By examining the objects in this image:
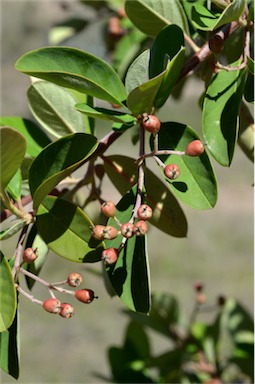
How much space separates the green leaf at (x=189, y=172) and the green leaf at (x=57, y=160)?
0.10 meters

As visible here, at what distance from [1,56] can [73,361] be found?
10.7 ft

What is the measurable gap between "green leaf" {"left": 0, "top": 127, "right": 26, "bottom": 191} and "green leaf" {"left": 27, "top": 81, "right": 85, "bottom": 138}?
0.25 metres

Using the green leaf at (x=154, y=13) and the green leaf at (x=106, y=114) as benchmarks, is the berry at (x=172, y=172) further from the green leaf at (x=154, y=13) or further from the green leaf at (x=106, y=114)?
the green leaf at (x=154, y=13)

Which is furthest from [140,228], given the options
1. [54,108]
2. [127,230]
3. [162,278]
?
[162,278]

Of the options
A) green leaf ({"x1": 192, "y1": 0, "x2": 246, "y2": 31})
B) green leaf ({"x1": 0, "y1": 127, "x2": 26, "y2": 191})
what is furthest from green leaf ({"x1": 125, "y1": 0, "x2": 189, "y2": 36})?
green leaf ({"x1": 0, "y1": 127, "x2": 26, "y2": 191})

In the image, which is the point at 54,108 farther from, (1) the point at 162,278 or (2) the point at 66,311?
(1) the point at 162,278

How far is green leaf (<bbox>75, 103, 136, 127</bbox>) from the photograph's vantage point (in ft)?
2.50

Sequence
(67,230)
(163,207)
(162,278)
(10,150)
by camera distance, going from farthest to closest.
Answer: (162,278) < (163,207) < (67,230) < (10,150)

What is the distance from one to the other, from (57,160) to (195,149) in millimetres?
163

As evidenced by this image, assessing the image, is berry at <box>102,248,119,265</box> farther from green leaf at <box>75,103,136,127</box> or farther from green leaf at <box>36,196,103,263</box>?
green leaf at <box>75,103,136,127</box>

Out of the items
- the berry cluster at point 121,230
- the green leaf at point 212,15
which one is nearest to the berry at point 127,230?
the berry cluster at point 121,230

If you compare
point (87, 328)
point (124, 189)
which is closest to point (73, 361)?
point (87, 328)

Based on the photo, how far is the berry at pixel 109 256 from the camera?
725 mm

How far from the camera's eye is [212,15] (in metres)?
0.83
